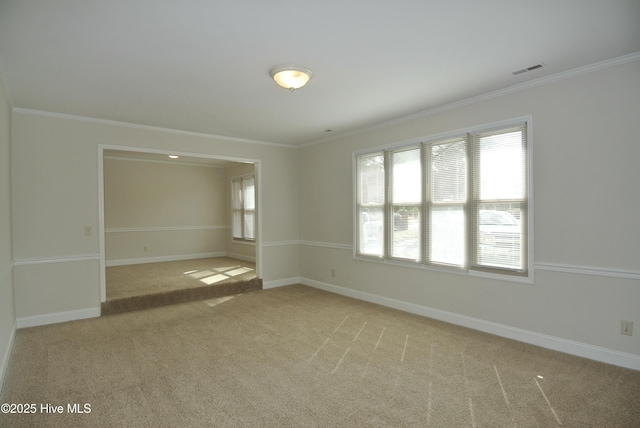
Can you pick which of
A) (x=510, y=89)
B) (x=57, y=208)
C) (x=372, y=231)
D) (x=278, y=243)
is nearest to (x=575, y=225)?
(x=510, y=89)

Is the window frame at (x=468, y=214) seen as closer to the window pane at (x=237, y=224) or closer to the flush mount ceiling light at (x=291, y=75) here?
the flush mount ceiling light at (x=291, y=75)

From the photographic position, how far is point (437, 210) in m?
4.27

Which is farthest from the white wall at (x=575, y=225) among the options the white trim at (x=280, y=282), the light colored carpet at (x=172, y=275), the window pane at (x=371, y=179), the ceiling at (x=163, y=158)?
the ceiling at (x=163, y=158)

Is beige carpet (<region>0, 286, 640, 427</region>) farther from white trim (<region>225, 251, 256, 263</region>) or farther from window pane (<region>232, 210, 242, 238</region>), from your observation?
window pane (<region>232, 210, 242, 238</region>)

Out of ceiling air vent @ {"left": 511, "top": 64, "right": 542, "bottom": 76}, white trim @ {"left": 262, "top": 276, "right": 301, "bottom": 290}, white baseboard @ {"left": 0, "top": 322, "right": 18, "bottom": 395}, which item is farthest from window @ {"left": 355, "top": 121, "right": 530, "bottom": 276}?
white baseboard @ {"left": 0, "top": 322, "right": 18, "bottom": 395}

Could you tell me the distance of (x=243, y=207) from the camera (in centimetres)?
871

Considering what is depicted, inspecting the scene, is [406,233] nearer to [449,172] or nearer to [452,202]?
[452,202]

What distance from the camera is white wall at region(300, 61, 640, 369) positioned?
2.93 m

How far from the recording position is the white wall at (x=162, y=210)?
26.1 ft

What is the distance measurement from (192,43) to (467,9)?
194 cm

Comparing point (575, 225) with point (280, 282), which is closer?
point (575, 225)

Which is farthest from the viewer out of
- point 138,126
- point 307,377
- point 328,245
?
point 328,245

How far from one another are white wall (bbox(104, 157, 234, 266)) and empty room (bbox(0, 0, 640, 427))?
10.9 feet

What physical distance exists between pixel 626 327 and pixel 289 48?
3696 mm
